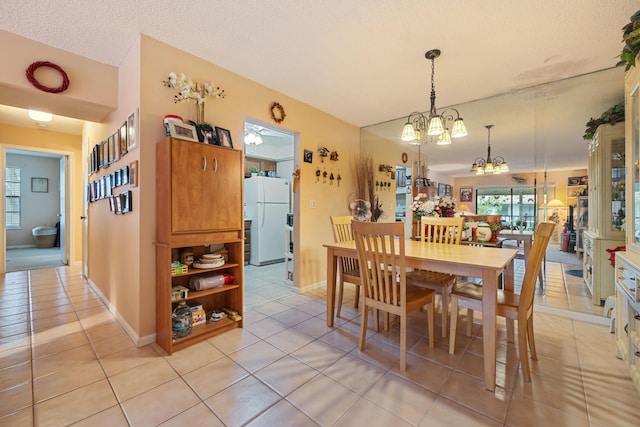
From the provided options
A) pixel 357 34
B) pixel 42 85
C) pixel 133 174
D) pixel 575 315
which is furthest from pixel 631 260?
pixel 42 85

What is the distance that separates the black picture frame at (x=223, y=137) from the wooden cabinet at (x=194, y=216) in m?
0.16

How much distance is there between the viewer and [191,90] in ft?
7.38

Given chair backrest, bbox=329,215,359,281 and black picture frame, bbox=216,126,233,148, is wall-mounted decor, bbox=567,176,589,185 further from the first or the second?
black picture frame, bbox=216,126,233,148

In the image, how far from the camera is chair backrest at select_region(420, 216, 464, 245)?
2.66 meters

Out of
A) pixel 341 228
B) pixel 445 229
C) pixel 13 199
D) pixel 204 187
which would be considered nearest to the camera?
pixel 204 187

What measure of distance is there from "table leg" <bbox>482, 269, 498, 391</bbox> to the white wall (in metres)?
9.92

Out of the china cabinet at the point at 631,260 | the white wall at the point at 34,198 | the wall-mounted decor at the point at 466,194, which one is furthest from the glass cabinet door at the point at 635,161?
the white wall at the point at 34,198

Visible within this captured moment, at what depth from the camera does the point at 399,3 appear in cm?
174

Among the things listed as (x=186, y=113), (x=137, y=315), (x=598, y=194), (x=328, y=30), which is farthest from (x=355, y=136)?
(x=137, y=315)

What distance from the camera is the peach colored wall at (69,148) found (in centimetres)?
413

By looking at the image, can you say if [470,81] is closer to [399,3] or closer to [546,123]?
[546,123]

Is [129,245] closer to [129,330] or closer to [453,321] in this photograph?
[129,330]

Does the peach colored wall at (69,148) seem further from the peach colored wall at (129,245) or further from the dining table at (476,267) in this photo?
the dining table at (476,267)

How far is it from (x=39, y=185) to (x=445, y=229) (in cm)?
971
